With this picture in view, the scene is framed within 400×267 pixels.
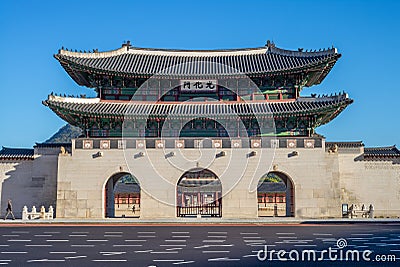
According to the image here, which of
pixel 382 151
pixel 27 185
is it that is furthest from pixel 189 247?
pixel 382 151

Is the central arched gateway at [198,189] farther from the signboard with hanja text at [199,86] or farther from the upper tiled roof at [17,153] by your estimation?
the upper tiled roof at [17,153]

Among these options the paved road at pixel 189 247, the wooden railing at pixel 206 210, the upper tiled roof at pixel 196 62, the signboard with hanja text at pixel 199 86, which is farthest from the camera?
the signboard with hanja text at pixel 199 86

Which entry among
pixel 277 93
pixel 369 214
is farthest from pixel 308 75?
pixel 369 214

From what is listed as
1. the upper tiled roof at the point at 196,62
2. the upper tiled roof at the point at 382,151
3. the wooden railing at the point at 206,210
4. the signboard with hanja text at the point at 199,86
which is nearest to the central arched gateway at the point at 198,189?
the wooden railing at the point at 206,210

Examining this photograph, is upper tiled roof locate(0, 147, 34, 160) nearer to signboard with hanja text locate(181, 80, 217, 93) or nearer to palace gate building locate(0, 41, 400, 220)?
palace gate building locate(0, 41, 400, 220)

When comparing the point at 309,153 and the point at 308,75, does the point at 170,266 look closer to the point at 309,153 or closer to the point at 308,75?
the point at 309,153

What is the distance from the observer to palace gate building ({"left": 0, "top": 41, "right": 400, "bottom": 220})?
35.2 m

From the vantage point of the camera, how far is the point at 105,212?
119 feet

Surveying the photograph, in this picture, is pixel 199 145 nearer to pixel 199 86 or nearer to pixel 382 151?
pixel 199 86

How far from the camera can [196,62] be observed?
42.5 m

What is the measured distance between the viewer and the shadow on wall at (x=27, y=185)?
36938 millimetres

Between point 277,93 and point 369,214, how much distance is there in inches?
458

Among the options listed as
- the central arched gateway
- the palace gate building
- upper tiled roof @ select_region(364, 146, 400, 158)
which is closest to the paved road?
the palace gate building

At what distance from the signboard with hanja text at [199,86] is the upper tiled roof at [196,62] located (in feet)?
2.46
